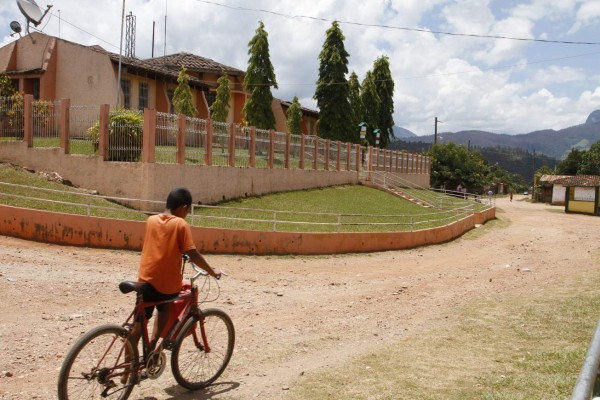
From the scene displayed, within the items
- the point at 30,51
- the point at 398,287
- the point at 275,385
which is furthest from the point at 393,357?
the point at 30,51

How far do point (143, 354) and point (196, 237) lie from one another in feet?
30.9

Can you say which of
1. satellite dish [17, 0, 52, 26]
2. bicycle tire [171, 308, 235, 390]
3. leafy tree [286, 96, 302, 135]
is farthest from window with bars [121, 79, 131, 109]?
bicycle tire [171, 308, 235, 390]

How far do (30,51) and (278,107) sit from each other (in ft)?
69.7

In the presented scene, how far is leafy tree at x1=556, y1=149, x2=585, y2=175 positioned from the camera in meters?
83.4

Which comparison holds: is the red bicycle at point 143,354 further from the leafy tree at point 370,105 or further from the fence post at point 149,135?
the leafy tree at point 370,105

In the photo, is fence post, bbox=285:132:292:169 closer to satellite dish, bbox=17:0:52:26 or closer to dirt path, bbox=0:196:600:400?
dirt path, bbox=0:196:600:400

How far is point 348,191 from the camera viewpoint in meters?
28.7

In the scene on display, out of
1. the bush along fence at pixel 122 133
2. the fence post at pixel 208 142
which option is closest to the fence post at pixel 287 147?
the bush along fence at pixel 122 133

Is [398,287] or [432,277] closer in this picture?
[398,287]

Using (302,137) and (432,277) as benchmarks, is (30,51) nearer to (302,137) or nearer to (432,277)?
(302,137)

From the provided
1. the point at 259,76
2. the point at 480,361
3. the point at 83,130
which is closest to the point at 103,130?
the point at 83,130

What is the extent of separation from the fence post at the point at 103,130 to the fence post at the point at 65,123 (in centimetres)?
120

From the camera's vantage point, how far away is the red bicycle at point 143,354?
4.32 m

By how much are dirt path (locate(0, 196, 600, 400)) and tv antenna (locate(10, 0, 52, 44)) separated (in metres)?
16.3
